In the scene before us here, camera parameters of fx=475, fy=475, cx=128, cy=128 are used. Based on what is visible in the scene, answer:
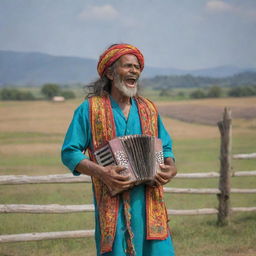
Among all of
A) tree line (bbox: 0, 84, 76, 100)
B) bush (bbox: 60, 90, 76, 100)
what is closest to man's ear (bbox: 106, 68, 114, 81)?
tree line (bbox: 0, 84, 76, 100)

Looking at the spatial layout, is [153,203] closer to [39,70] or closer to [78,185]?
[78,185]

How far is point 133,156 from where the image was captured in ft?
8.16

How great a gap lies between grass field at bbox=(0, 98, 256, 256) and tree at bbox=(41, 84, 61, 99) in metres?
0.76

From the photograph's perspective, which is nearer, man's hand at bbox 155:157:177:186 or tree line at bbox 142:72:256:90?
man's hand at bbox 155:157:177:186

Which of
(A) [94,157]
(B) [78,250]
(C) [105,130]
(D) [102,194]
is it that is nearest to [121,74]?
(C) [105,130]

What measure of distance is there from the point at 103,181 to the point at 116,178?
117 millimetres

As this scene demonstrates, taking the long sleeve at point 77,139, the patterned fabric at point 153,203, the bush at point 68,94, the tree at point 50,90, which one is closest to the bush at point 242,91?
the bush at point 68,94

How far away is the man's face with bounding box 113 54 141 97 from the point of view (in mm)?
2633

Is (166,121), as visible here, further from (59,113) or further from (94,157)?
(94,157)

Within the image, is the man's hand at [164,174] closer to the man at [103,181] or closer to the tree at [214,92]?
the man at [103,181]

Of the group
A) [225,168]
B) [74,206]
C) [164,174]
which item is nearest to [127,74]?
[164,174]

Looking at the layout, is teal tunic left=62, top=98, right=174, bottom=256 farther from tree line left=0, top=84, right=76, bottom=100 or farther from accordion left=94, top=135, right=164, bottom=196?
tree line left=0, top=84, right=76, bottom=100

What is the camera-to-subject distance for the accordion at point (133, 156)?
2.46 meters

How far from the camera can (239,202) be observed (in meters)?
8.28
